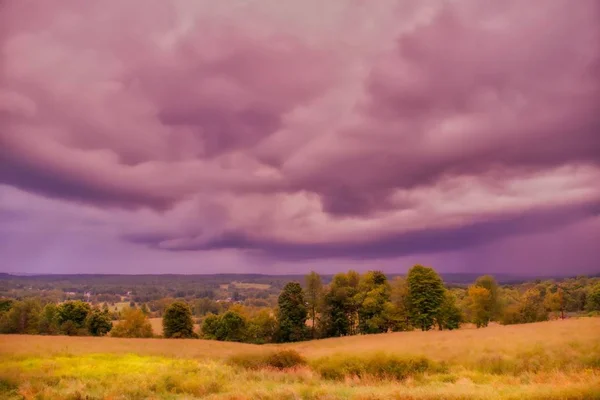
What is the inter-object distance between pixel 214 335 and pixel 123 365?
48.0 metres

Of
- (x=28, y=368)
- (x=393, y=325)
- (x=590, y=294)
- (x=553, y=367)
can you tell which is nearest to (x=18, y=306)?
(x=28, y=368)

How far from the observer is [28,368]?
23.9 meters

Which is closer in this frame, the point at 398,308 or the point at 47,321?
the point at 398,308

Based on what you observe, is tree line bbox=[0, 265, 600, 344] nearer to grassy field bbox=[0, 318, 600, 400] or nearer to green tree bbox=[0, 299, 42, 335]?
green tree bbox=[0, 299, 42, 335]

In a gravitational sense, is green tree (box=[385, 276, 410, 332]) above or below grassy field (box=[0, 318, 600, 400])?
below

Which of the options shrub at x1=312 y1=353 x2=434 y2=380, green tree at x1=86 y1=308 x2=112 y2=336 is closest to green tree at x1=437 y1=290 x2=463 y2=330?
shrub at x1=312 y1=353 x2=434 y2=380

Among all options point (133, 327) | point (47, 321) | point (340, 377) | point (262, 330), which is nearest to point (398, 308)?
point (262, 330)

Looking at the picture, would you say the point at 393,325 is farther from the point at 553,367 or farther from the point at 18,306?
the point at 18,306

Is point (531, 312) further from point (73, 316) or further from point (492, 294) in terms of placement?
point (73, 316)

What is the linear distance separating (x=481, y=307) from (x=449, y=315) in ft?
37.4

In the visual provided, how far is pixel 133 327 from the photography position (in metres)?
78.7

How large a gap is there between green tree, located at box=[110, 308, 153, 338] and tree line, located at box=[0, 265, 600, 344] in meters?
0.20

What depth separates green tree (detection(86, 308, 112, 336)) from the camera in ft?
237

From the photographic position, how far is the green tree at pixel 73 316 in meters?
70.7
